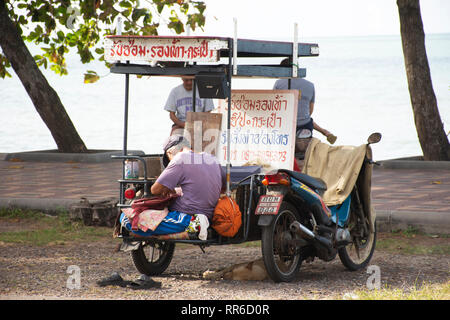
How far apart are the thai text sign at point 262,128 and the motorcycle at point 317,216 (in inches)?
14.7

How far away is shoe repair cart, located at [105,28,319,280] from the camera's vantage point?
6.40 metres

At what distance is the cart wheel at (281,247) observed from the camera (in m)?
6.39

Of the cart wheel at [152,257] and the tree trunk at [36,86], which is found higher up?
the tree trunk at [36,86]

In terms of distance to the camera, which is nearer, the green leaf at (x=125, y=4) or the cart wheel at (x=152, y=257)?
the cart wheel at (x=152, y=257)

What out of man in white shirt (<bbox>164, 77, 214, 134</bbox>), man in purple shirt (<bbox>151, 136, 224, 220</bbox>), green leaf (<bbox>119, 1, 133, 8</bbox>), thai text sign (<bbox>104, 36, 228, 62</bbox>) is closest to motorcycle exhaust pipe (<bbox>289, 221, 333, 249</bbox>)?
man in purple shirt (<bbox>151, 136, 224, 220</bbox>)

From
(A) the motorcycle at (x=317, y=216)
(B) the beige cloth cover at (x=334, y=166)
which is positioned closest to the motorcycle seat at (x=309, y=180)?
(A) the motorcycle at (x=317, y=216)

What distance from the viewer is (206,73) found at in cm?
647

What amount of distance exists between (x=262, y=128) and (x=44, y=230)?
11.1ft

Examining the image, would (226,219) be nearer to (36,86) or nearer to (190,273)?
(190,273)

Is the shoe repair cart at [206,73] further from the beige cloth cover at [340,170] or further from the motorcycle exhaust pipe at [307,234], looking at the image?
the beige cloth cover at [340,170]

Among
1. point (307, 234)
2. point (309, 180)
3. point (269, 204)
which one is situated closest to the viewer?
point (269, 204)

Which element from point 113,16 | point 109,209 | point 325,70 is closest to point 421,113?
point 113,16

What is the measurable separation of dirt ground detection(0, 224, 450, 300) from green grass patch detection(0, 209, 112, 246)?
0.26 metres

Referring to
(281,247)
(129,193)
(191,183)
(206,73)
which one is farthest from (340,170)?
(129,193)
